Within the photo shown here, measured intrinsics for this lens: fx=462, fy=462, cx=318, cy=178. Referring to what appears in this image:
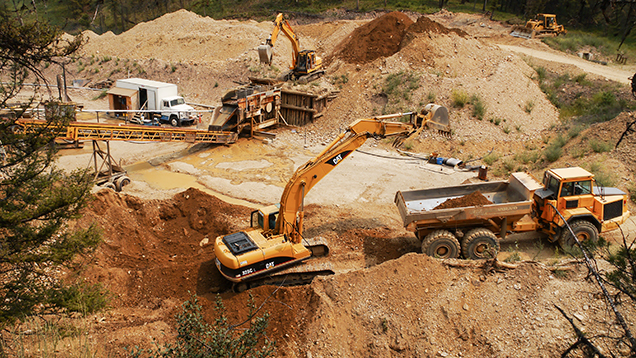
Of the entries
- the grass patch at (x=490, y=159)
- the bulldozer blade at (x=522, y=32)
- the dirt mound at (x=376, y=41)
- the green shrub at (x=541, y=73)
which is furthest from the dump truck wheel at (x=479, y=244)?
the bulldozer blade at (x=522, y=32)

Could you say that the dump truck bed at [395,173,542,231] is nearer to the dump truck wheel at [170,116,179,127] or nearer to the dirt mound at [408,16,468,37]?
the dump truck wheel at [170,116,179,127]

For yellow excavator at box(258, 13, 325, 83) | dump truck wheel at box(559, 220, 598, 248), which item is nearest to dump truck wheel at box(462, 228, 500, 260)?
dump truck wheel at box(559, 220, 598, 248)

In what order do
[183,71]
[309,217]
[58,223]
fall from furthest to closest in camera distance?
1. [183,71]
2. [309,217]
3. [58,223]

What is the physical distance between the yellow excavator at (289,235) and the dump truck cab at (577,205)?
3.39 meters

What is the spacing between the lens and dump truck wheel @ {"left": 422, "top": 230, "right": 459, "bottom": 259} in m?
12.0

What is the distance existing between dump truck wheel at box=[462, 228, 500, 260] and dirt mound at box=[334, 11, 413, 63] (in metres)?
18.1

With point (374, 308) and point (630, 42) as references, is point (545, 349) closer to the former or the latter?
point (374, 308)

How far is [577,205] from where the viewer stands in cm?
1261

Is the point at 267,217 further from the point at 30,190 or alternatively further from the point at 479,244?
the point at 30,190

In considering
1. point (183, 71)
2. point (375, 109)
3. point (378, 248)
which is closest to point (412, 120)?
point (378, 248)

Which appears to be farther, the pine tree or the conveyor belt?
the conveyor belt

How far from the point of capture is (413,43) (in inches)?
1083

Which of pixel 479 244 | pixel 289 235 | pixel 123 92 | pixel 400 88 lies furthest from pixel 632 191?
pixel 123 92

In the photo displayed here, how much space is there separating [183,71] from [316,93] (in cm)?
1202
